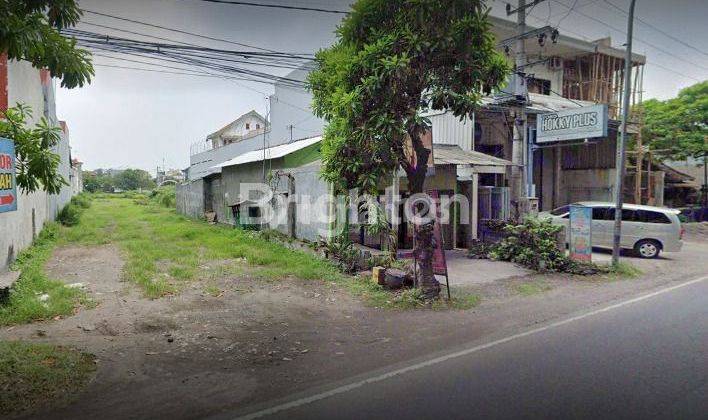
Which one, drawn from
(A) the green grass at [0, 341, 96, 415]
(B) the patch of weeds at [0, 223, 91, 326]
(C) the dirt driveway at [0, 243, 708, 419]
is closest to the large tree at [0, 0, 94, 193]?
(A) the green grass at [0, 341, 96, 415]

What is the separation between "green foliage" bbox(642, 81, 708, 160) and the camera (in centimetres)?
2239

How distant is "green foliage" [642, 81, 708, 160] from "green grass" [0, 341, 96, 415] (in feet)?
86.3

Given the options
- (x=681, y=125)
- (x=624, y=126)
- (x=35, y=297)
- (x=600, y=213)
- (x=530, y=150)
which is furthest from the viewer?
(x=681, y=125)

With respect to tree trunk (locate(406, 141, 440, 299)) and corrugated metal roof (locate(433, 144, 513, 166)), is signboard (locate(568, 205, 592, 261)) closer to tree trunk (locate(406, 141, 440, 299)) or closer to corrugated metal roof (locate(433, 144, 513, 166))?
corrugated metal roof (locate(433, 144, 513, 166))

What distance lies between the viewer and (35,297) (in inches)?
313

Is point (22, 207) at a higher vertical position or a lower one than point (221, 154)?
lower

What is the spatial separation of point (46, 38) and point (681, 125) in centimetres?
2722

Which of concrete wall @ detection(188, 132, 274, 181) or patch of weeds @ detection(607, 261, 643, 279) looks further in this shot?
concrete wall @ detection(188, 132, 274, 181)

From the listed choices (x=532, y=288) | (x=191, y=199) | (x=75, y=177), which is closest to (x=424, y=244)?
(x=532, y=288)

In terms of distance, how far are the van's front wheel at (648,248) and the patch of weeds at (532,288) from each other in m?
6.10

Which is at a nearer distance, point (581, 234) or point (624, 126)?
point (624, 126)

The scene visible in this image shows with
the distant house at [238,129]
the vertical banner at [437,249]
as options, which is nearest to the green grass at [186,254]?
the vertical banner at [437,249]

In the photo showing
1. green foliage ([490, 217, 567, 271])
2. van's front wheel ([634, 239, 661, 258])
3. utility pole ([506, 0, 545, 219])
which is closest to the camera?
green foliage ([490, 217, 567, 271])

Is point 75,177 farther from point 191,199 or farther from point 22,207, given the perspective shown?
point 22,207
